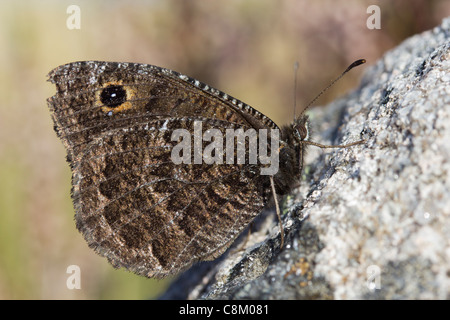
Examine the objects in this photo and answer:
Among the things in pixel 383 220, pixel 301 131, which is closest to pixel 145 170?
pixel 301 131

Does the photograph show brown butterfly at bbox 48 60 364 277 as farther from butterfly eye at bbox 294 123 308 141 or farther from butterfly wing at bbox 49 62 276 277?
butterfly eye at bbox 294 123 308 141

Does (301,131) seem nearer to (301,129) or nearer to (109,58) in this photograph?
(301,129)

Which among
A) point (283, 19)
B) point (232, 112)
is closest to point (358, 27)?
point (283, 19)

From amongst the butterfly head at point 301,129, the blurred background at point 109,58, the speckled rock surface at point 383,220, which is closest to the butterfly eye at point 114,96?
the butterfly head at point 301,129

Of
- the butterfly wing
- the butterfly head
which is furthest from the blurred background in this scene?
the butterfly wing
